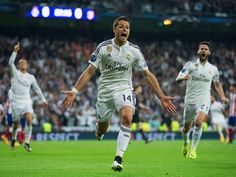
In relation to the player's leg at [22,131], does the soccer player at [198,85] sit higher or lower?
higher

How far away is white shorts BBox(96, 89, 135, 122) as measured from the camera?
39.7 ft

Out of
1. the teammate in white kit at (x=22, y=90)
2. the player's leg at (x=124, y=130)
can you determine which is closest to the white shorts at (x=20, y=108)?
the teammate in white kit at (x=22, y=90)

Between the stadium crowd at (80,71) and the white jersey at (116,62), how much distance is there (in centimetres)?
2042

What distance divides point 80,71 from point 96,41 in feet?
17.2

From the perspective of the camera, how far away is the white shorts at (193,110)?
17.1 metres

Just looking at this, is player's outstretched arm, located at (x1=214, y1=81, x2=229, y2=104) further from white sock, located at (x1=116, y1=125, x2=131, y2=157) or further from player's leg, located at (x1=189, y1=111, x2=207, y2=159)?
white sock, located at (x1=116, y1=125, x2=131, y2=157)

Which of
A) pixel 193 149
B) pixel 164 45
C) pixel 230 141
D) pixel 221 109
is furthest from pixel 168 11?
pixel 193 149

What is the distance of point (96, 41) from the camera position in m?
42.4

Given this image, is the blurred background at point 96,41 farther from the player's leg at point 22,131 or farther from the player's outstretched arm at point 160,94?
the player's outstretched arm at point 160,94

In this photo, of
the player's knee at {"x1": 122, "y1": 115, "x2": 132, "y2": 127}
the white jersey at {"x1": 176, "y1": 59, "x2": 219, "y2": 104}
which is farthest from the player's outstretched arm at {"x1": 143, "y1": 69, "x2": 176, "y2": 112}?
the white jersey at {"x1": 176, "y1": 59, "x2": 219, "y2": 104}

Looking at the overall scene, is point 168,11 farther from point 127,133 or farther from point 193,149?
point 127,133

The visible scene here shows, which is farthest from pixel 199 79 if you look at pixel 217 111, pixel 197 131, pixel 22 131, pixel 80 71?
pixel 80 71

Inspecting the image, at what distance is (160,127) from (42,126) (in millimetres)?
6920

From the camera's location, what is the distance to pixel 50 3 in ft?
115
